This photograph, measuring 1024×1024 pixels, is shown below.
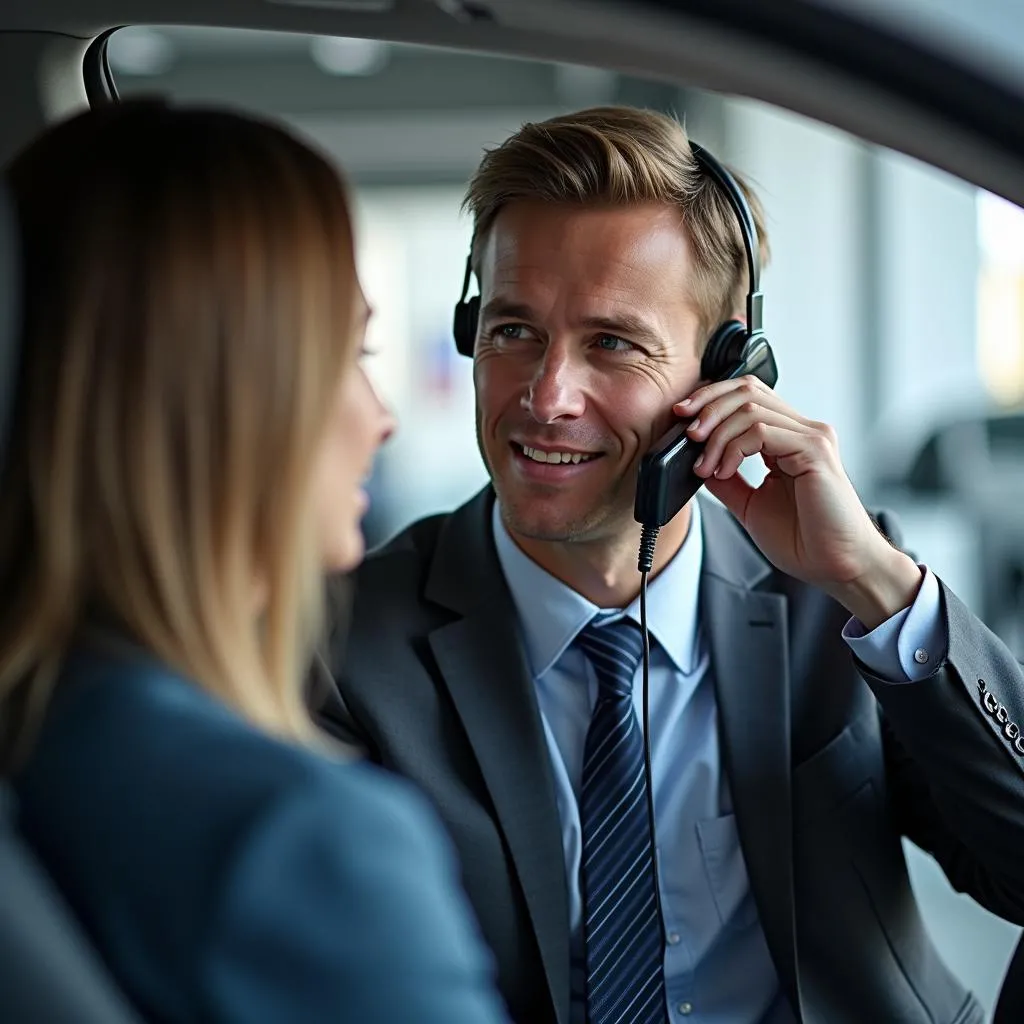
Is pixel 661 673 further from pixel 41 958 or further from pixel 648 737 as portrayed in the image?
pixel 41 958

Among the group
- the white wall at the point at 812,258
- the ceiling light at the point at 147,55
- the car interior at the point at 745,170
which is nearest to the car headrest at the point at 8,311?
the car interior at the point at 745,170

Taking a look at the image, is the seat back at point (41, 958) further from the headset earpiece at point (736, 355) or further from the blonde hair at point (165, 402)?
the headset earpiece at point (736, 355)

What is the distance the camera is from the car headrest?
77cm

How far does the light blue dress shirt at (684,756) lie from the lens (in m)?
1.35

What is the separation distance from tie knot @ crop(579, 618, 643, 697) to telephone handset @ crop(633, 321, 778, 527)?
0.15 meters

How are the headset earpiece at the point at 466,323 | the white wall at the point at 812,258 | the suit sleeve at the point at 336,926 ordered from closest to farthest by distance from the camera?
the suit sleeve at the point at 336,926 < the headset earpiece at the point at 466,323 < the white wall at the point at 812,258

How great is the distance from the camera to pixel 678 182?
5.09 ft

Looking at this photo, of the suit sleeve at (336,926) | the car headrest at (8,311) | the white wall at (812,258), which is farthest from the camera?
the white wall at (812,258)

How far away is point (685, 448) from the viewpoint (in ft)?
4.71

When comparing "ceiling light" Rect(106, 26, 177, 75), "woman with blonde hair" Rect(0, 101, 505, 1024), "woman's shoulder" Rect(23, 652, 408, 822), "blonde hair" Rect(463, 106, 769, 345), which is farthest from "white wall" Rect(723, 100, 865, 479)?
"woman's shoulder" Rect(23, 652, 408, 822)

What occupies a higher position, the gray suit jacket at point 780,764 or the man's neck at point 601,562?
the man's neck at point 601,562

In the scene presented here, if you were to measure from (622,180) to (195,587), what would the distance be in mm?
876

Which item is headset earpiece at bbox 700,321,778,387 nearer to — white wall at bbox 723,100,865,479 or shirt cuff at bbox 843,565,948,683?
shirt cuff at bbox 843,565,948,683

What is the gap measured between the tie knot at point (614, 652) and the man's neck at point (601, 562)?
0.07 meters
